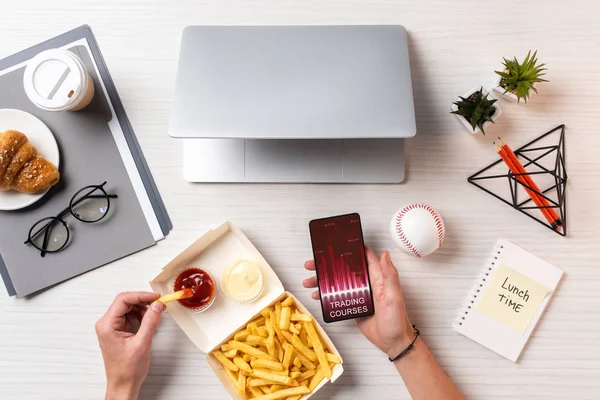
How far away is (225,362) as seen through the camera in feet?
2.67

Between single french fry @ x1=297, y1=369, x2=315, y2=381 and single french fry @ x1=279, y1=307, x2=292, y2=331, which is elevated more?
single french fry @ x1=279, y1=307, x2=292, y2=331

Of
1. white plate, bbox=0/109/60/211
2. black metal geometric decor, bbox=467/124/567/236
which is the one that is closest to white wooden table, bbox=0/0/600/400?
black metal geometric decor, bbox=467/124/567/236

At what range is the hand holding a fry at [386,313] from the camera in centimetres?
81

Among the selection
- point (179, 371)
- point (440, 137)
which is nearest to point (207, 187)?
point (179, 371)

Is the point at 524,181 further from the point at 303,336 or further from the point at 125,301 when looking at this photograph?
the point at 125,301

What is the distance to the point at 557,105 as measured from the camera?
0.89 meters

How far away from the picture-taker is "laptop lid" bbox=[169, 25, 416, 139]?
0.71 meters

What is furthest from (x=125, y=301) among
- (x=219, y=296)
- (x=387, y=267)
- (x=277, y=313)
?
(x=387, y=267)

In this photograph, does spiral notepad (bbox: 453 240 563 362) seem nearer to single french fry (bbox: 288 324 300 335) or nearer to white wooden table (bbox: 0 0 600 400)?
white wooden table (bbox: 0 0 600 400)

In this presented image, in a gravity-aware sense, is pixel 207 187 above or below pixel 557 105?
below

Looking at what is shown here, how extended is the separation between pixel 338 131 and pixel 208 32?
0.29 m

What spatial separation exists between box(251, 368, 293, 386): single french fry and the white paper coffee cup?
61 centimetres

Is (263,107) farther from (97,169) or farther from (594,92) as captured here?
(594,92)

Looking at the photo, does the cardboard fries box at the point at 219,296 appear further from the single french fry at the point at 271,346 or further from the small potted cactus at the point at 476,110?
the small potted cactus at the point at 476,110
